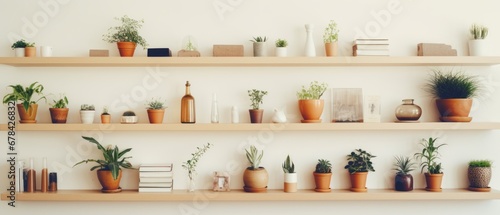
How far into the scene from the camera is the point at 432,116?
10.8 feet

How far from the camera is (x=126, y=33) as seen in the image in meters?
3.15

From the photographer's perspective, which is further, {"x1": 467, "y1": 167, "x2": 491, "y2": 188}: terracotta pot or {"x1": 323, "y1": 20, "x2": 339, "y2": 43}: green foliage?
{"x1": 323, "y1": 20, "x2": 339, "y2": 43}: green foliage

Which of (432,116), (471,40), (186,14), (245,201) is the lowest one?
(245,201)

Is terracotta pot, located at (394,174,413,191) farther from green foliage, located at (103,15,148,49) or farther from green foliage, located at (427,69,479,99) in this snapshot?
green foliage, located at (103,15,148,49)

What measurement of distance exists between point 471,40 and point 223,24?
1733 millimetres

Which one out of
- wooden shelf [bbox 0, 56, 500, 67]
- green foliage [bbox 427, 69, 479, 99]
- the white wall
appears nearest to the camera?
wooden shelf [bbox 0, 56, 500, 67]

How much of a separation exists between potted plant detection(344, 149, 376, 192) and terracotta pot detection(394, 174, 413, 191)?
19 cm

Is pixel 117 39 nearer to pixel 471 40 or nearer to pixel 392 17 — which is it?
pixel 392 17

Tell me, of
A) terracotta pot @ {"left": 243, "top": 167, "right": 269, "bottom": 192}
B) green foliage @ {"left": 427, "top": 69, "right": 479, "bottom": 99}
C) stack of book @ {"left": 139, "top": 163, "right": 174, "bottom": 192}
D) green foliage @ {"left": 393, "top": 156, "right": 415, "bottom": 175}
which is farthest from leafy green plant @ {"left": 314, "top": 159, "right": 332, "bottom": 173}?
stack of book @ {"left": 139, "top": 163, "right": 174, "bottom": 192}

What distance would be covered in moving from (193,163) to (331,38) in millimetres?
1287

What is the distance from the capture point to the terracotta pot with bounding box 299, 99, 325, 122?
3115 millimetres

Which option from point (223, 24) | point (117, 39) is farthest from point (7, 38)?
point (223, 24)

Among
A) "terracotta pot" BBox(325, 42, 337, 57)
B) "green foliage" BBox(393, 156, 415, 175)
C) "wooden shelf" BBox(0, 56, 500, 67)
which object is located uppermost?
"terracotta pot" BBox(325, 42, 337, 57)

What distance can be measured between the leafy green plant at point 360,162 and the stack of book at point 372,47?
674 mm
